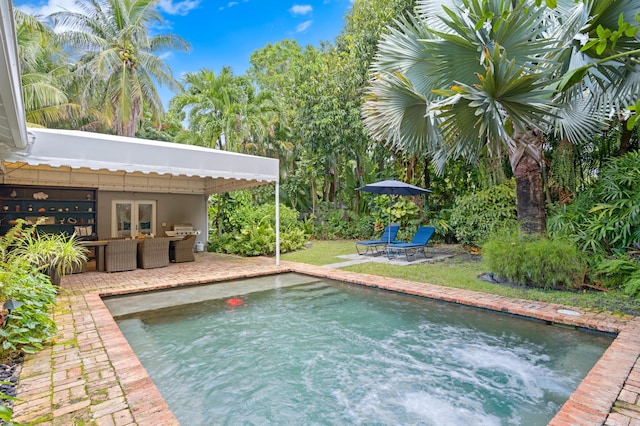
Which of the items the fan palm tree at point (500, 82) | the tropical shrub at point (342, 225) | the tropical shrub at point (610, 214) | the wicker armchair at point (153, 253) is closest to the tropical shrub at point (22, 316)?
the wicker armchair at point (153, 253)

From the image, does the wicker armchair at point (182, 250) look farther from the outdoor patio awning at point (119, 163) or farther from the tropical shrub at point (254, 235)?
the outdoor patio awning at point (119, 163)

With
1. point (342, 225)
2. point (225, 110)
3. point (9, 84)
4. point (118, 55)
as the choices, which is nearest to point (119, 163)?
point (9, 84)

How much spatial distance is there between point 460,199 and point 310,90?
8.17m

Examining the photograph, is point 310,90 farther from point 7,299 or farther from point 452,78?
point 7,299

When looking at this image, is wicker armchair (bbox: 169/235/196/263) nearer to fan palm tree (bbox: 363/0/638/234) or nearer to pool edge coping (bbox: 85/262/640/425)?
pool edge coping (bbox: 85/262/640/425)

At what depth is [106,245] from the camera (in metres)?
9.22

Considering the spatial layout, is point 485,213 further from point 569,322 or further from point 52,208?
point 52,208

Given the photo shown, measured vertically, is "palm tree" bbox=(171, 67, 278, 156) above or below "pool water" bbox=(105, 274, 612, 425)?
above

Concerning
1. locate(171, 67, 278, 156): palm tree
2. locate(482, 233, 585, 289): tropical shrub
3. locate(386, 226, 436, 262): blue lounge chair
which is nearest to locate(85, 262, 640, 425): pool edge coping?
locate(482, 233, 585, 289): tropical shrub

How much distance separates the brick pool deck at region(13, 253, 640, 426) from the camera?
9.34 feet

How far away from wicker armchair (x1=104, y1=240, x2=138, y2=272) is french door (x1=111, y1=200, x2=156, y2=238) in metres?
2.94

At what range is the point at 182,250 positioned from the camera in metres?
10.8

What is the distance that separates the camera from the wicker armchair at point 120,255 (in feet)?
29.7

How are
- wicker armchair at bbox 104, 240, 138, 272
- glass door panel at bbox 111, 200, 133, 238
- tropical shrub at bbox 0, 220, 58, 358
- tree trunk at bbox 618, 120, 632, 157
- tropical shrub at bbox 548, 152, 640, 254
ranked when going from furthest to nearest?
glass door panel at bbox 111, 200, 133, 238 < wicker armchair at bbox 104, 240, 138, 272 < tree trunk at bbox 618, 120, 632, 157 < tropical shrub at bbox 548, 152, 640, 254 < tropical shrub at bbox 0, 220, 58, 358
